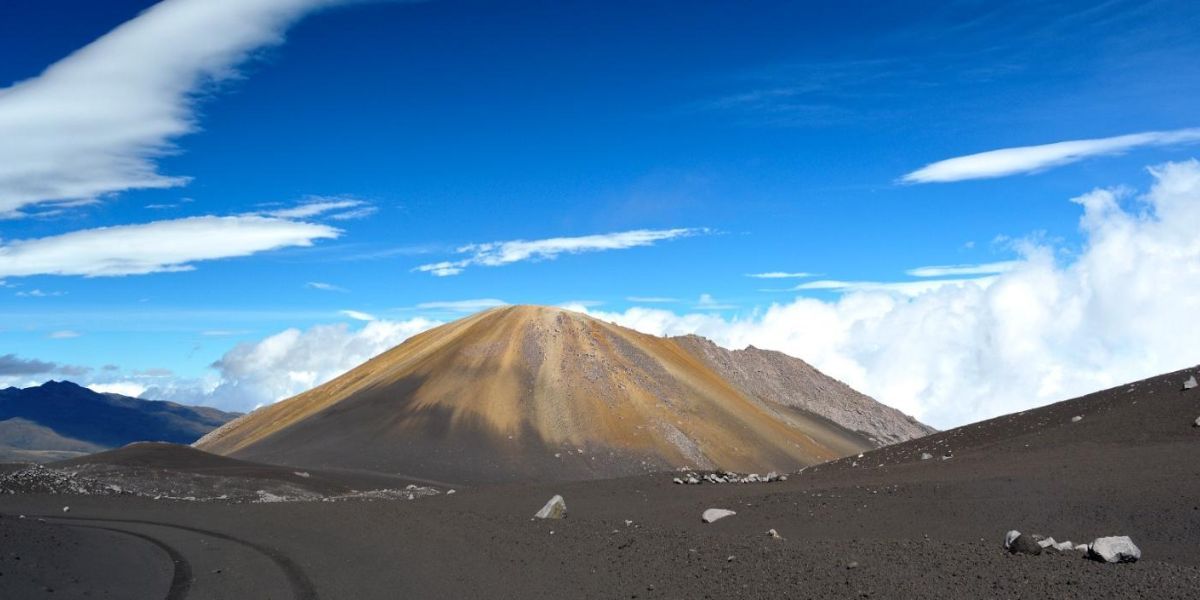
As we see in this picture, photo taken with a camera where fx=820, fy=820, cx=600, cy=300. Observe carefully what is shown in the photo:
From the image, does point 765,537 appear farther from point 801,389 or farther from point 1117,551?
point 801,389

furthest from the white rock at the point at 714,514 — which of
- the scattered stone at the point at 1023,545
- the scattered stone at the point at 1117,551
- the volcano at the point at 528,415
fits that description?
the volcano at the point at 528,415

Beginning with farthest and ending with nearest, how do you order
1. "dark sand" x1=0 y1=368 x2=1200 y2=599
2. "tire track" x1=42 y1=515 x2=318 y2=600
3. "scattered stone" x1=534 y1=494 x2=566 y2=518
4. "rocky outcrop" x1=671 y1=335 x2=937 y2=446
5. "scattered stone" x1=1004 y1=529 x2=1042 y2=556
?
"rocky outcrop" x1=671 y1=335 x2=937 y2=446
"scattered stone" x1=534 y1=494 x2=566 y2=518
"tire track" x1=42 y1=515 x2=318 y2=600
"dark sand" x1=0 y1=368 x2=1200 y2=599
"scattered stone" x1=1004 y1=529 x2=1042 y2=556

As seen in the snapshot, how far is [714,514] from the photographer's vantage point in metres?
25.7

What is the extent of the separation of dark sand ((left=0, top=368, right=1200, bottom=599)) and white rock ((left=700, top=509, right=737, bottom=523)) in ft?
1.03

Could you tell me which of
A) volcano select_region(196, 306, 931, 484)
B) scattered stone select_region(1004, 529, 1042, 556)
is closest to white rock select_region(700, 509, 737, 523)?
scattered stone select_region(1004, 529, 1042, 556)

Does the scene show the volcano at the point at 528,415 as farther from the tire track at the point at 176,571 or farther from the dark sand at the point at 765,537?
the tire track at the point at 176,571

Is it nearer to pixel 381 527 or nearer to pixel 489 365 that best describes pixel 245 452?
pixel 489 365

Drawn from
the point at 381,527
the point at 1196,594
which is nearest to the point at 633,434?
the point at 381,527

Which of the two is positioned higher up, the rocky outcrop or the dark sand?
the rocky outcrop

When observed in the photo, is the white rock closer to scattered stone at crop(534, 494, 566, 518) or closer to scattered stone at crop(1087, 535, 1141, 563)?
scattered stone at crop(534, 494, 566, 518)

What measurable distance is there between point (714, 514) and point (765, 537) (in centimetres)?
462

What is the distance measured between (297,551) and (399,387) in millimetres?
73908

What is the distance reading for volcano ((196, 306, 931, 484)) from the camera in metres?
79.0

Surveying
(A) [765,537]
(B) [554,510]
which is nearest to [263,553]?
(B) [554,510]
